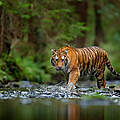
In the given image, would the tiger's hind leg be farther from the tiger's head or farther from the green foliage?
the green foliage

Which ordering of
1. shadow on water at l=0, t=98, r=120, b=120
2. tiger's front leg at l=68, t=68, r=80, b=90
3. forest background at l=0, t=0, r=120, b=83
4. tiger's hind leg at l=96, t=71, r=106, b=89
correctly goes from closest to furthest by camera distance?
shadow on water at l=0, t=98, r=120, b=120 < tiger's front leg at l=68, t=68, r=80, b=90 < tiger's hind leg at l=96, t=71, r=106, b=89 < forest background at l=0, t=0, r=120, b=83

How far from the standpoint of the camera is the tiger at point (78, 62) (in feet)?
31.3

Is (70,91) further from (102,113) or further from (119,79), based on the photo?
(119,79)

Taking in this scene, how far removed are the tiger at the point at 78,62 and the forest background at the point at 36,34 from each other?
5.34 feet

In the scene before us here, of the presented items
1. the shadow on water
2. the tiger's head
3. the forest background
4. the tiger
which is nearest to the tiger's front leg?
the tiger

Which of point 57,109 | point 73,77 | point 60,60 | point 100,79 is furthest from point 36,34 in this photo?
point 57,109

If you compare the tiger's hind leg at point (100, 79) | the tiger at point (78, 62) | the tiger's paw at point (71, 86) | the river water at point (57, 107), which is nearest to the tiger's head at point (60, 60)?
the tiger at point (78, 62)

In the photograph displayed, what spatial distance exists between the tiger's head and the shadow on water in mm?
1821

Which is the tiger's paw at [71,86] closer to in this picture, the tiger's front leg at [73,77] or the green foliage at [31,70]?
the tiger's front leg at [73,77]

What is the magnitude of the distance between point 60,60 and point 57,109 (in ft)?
10.6

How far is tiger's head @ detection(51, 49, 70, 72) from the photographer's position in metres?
9.47

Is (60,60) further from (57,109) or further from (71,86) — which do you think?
(57,109)

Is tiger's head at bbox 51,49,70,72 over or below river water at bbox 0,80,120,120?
over

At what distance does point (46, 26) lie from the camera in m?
17.0
